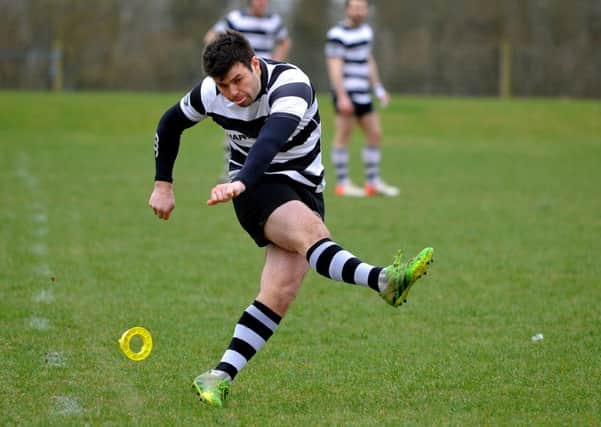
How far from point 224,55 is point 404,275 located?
112cm

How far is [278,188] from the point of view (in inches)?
173

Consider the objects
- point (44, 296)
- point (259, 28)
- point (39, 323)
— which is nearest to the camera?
point (39, 323)

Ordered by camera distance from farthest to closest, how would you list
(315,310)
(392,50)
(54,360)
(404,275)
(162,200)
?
1. (392,50)
2. (315,310)
3. (54,360)
4. (162,200)
5. (404,275)

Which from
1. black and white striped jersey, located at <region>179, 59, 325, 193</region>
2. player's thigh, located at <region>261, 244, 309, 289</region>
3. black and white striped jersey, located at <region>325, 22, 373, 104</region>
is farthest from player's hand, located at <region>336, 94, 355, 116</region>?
player's thigh, located at <region>261, 244, 309, 289</region>

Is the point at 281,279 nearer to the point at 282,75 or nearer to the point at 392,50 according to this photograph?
the point at 282,75

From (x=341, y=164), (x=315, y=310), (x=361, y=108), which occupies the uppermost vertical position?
(x=315, y=310)

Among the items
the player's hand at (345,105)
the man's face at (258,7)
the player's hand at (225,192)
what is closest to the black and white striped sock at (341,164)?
the player's hand at (345,105)

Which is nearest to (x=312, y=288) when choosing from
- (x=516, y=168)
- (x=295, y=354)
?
(x=295, y=354)

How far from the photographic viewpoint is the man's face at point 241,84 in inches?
163

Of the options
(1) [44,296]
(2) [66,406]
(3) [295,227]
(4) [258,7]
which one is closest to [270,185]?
(3) [295,227]

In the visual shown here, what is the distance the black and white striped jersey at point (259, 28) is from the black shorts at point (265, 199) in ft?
25.8

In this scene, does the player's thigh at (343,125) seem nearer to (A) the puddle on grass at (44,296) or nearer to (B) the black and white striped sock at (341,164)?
(B) the black and white striped sock at (341,164)

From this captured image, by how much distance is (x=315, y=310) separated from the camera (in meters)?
6.20

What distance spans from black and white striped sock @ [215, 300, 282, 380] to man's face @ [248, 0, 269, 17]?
8.00 metres
